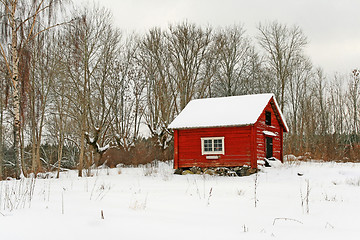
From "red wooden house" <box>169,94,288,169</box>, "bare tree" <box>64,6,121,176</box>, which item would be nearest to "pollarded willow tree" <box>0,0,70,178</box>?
"bare tree" <box>64,6,121,176</box>

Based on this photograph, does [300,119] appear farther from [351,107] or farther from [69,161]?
[69,161]

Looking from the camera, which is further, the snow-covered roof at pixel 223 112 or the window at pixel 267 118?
the window at pixel 267 118

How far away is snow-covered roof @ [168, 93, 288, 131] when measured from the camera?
739 inches

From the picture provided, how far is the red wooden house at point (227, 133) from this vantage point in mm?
18500

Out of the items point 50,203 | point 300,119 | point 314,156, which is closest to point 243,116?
point 314,156

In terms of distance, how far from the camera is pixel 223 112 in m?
20.2

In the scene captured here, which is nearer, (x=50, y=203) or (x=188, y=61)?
(x=50, y=203)

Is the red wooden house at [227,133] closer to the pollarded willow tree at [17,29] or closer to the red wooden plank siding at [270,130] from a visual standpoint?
the red wooden plank siding at [270,130]

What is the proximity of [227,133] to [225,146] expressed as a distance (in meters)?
0.74

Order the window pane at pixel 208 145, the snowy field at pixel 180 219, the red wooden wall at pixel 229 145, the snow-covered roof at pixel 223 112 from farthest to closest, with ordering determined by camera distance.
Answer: the window pane at pixel 208 145 < the snow-covered roof at pixel 223 112 < the red wooden wall at pixel 229 145 < the snowy field at pixel 180 219

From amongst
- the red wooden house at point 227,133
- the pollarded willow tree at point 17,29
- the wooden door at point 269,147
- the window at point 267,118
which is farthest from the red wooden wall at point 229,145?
the pollarded willow tree at point 17,29

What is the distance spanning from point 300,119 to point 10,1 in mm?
33851

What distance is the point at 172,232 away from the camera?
447cm

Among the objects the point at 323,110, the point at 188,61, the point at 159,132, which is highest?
the point at 188,61
